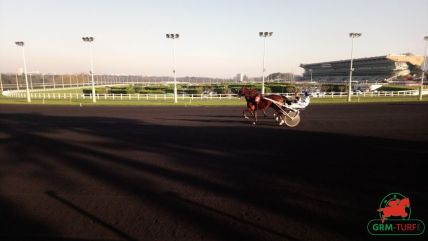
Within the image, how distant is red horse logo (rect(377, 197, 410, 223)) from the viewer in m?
4.94

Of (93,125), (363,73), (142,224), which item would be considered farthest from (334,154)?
(363,73)

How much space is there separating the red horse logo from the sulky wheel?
9.79m

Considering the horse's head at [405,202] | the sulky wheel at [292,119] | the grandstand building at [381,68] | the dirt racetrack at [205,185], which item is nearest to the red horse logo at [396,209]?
the horse's head at [405,202]

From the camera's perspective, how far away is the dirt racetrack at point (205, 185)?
4.66 metres

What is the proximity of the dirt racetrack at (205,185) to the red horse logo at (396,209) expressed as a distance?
6.4 inches

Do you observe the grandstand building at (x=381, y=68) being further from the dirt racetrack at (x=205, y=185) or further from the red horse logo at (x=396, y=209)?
the red horse logo at (x=396, y=209)

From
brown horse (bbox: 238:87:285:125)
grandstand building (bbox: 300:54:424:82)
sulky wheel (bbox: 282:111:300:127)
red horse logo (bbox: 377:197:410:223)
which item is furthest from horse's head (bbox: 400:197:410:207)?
grandstand building (bbox: 300:54:424:82)

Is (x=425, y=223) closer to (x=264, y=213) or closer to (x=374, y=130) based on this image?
(x=264, y=213)

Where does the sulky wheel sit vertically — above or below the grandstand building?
below

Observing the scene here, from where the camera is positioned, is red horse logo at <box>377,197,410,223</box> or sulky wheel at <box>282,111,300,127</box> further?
sulky wheel at <box>282,111,300,127</box>

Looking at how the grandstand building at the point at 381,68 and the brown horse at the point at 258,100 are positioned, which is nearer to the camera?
the brown horse at the point at 258,100

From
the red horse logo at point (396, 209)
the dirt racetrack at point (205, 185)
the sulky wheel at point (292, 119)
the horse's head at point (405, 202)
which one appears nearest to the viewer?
the dirt racetrack at point (205, 185)

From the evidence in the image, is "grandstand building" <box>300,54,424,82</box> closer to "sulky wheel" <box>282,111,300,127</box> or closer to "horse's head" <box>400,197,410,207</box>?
"sulky wheel" <box>282,111,300,127</box>

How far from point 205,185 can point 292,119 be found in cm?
989
